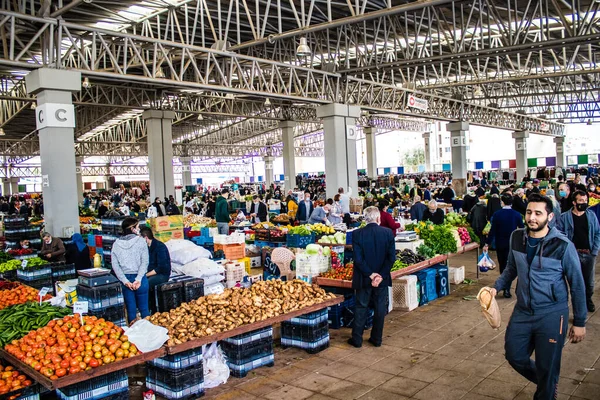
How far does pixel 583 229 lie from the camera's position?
6340 mm

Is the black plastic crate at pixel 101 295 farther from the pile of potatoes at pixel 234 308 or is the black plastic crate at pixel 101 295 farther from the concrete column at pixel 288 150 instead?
the concrete column at pixel 288 150

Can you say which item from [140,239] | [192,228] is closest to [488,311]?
[140,239]

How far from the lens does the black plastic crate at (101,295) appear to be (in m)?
5.30

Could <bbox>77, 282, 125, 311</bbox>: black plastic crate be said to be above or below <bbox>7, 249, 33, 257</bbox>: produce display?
above

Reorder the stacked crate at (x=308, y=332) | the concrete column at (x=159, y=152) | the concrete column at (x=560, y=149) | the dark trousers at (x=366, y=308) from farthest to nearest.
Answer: the concrete column at (x=560, y=149)
the concrete column at (x=159, y=152)
the dark trousers at (x=366, y=308)
the stacked crate at (x=308, y=332)

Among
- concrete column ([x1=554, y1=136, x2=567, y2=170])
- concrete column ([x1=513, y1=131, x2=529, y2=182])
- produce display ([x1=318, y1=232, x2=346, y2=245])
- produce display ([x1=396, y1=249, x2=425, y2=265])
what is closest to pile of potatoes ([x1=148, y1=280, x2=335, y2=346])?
produce display ([x1=396, y1=249, x2=425, y2=265])

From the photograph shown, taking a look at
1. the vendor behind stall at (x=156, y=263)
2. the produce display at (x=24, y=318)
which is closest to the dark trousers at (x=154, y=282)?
the vendor behind stall at (x=156, y=263)

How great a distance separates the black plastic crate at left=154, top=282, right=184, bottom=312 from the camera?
593 centimetres

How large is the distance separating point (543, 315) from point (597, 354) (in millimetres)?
2442

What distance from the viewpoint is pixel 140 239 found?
6051 millimetres

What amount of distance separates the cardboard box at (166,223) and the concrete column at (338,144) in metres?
7.48

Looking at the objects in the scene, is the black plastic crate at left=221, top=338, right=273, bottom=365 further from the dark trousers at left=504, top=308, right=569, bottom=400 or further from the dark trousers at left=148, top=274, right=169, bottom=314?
the dark trousers at left=504, top=308, right=569, bottom=400

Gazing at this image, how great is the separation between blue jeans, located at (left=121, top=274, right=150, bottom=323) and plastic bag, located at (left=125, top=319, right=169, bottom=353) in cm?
127

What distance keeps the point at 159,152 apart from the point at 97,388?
1763 cm
